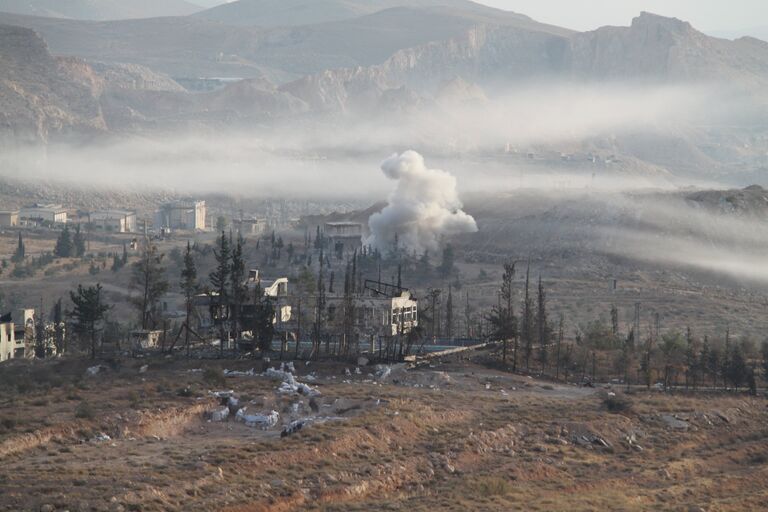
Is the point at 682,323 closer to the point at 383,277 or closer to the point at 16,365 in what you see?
the point at 383,277

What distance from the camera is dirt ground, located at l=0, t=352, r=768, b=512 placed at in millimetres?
49219

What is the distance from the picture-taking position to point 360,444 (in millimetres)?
56562

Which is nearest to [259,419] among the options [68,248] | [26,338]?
[26,338]

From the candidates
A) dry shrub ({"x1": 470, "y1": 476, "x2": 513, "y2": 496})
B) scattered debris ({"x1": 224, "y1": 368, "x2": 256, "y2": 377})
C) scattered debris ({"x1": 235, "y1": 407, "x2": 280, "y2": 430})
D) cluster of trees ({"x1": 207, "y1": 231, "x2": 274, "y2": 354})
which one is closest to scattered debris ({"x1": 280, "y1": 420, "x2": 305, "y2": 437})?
scattered debris ({"x1": 235, "y1": 407, "x2": 280, "y2": 430})

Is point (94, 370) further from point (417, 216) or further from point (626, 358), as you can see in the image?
point (417, 216)

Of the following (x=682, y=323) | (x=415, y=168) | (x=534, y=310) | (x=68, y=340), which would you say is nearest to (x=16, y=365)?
(x=68, y=340)

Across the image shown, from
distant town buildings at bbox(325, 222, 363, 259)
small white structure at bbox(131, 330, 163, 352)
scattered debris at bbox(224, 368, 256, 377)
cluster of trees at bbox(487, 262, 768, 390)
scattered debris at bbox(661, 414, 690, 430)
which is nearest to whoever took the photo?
scattered debris at bbox(661, 414, 690, 430)

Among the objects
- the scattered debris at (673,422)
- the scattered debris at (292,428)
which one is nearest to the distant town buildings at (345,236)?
the scattered debris at (673,422)

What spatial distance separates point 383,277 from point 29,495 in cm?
10624

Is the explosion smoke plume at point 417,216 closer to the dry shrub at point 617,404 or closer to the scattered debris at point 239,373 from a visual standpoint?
the scattered debris at point 239,373

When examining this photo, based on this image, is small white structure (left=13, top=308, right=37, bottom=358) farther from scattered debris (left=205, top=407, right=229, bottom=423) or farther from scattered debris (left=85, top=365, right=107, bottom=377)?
scattered debris (left=205, top=407, right=229, bottom=423)

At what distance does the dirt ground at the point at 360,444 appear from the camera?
49219 mm

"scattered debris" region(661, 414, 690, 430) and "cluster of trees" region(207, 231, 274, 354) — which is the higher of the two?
"cluster of trees" region(207, 231, 274, 354)

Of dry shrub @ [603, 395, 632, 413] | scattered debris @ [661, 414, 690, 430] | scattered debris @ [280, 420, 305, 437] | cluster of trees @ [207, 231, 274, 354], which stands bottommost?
scattered debris @ [661, 414, 690, 430]
